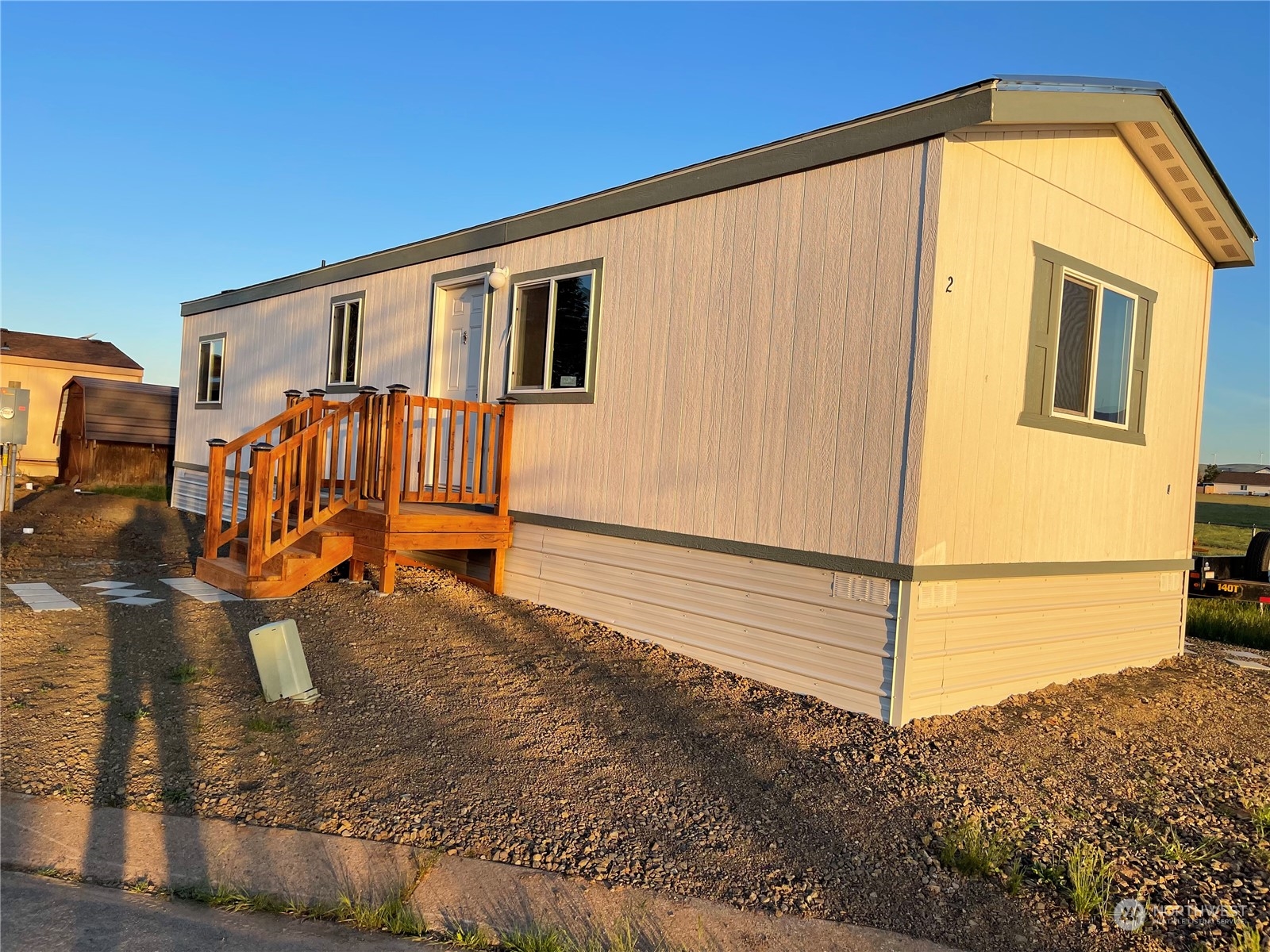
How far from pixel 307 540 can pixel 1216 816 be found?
685 cm

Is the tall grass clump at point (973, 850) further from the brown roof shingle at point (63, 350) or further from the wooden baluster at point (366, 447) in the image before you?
the brown roof shingle at point (63, 350)

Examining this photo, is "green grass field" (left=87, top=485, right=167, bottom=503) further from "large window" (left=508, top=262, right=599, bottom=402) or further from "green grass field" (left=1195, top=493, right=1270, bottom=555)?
"green grass field" (left=1195, top=493, right=1270, bottom=555)

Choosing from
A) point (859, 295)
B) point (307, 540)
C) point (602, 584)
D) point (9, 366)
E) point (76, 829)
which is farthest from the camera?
point (9, 366)

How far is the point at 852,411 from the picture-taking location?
546 centimetres

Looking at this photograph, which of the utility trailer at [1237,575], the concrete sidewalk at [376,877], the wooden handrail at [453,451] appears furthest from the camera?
the utility trailer at [1237,575]

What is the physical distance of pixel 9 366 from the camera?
2417 cm

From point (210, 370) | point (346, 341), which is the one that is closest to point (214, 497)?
point (346, 341)

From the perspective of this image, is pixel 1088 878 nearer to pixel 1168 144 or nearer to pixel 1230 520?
pixel 1168 144

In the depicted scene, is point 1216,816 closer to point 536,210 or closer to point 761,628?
point 761,628

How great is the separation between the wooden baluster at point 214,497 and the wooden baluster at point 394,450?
1527mm

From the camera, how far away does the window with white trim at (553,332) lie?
748 centimetres

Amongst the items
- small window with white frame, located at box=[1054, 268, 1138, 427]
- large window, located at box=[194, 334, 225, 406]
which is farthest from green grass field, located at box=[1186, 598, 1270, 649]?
large window, located at box=[194, 334, 225, 406]

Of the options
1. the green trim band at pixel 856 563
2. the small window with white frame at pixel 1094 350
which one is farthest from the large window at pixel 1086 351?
the green trim band at pixel 856 563

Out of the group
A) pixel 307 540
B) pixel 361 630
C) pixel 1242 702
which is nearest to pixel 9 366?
pixel 307 540
